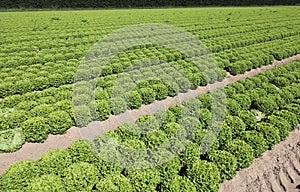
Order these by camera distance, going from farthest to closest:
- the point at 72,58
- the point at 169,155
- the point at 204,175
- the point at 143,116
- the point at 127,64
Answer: the point at 72,58, the point at 127,64, the point at 143,116, the point at 169,155, the point at 204,175

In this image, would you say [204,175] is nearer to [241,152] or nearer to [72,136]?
[241,152]

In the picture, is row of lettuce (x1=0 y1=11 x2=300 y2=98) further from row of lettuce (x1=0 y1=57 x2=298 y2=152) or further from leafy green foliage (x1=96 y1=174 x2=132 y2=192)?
leafy green foliage (x1=96 y1=174 x2=132 y2=192)

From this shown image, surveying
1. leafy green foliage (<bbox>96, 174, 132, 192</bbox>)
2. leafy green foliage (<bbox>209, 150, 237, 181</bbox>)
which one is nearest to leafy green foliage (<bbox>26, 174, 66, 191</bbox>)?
leafy green foliage (<bbox>96, 174, 132, 192</bbox>)

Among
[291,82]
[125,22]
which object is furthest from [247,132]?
[125,22]

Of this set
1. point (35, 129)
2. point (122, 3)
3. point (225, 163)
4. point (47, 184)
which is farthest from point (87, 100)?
point (122, 3)

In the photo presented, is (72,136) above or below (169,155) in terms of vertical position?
below

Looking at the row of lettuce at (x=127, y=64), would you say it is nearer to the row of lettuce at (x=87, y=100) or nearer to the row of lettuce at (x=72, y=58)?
the row of lettuce at (x=72, y=58)

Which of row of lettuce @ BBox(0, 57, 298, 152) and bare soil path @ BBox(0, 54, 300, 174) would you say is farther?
row of lettuce @ BBox(0, 57, 298, 152)
